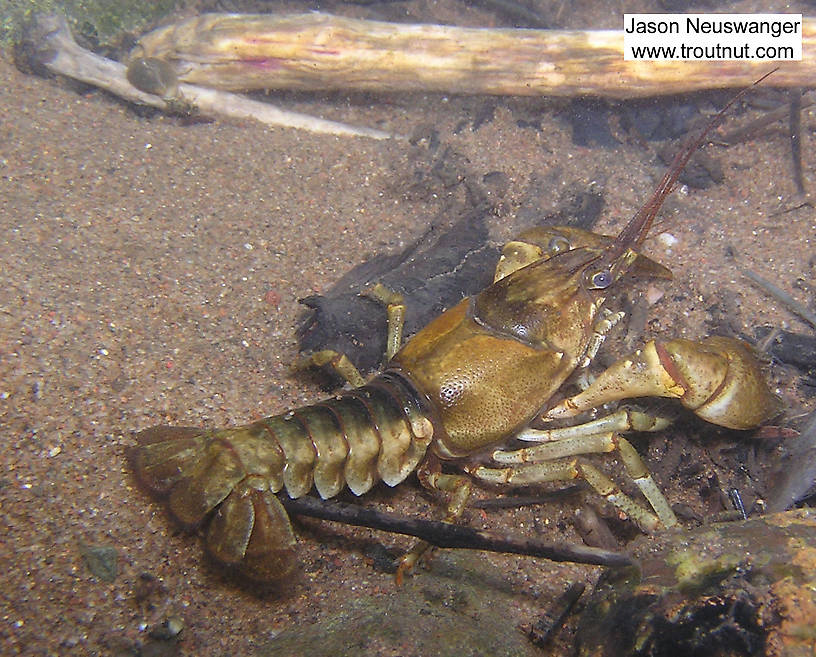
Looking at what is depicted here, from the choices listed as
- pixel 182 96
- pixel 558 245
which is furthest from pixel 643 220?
pixel 182 96

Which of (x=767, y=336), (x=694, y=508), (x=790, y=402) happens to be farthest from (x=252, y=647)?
(x=767, y=336)

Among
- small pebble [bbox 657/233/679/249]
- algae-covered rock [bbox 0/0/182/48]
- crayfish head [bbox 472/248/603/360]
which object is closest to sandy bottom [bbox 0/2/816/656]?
small pebble [bbox 657/233/679/249]

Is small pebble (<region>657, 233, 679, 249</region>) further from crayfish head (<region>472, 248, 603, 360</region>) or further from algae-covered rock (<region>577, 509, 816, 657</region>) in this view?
algae-covered rock (<region>577, 509, 816, 657</region>)

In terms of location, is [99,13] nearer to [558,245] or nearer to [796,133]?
[558,245]

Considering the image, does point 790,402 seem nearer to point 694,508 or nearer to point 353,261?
point 694,508

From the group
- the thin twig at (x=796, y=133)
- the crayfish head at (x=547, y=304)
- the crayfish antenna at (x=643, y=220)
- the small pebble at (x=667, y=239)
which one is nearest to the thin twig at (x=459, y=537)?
the crayfish head at (x=547, y=304)

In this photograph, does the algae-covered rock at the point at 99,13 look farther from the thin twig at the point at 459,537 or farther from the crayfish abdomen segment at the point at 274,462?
the thin twig at the point at 459,537
